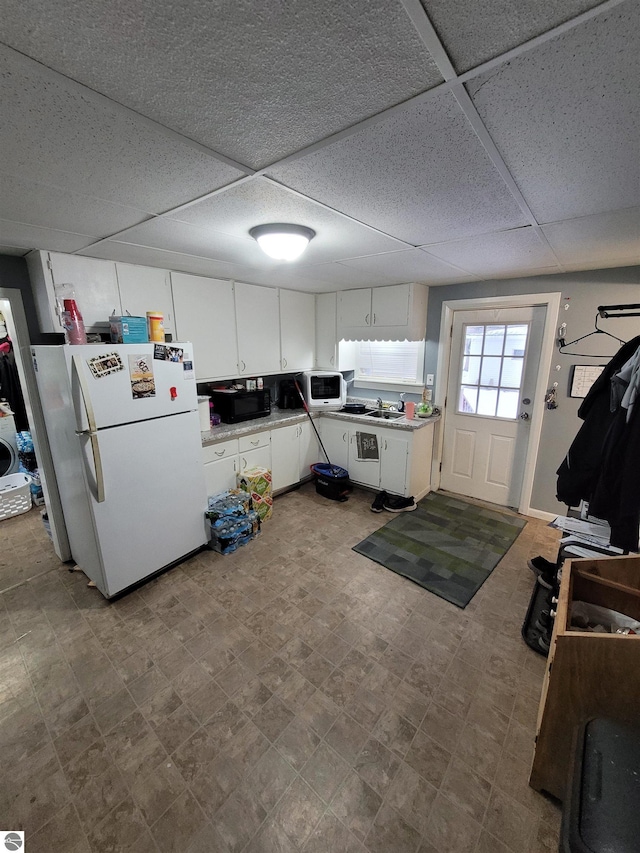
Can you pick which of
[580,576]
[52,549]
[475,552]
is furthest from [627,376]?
[52,549]

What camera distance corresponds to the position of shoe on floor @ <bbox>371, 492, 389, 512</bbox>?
3448 mm

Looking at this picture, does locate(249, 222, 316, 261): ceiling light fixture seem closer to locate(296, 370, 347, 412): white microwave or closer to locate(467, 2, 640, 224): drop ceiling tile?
locate(467, 2, 640, 224): drop ceiling tile

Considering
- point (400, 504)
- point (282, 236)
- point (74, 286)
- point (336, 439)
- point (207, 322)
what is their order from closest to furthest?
point (282, 236), point (74, 286), point (207, 322), point (400, 504), point (336, 439)

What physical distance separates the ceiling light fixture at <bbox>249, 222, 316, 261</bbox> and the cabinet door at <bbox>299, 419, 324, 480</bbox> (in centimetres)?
223

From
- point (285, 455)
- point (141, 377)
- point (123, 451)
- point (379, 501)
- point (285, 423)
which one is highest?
point (141, 377)

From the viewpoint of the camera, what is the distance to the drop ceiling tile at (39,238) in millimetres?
1732

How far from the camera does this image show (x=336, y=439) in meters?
3.95

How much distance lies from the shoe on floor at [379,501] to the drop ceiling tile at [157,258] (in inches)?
99.1

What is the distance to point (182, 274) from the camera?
288cm

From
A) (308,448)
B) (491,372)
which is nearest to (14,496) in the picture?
(308,448)

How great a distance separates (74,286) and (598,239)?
128 inches

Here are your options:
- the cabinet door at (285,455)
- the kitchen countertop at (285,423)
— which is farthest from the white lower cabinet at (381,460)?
the cabinet door at (285,455)

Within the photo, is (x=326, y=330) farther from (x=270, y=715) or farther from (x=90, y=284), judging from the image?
(x=270, y=715)

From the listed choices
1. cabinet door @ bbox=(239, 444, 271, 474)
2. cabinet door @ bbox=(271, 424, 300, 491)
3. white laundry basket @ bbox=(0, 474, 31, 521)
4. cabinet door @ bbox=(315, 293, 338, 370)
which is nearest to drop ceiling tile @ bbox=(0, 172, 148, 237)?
cabinet door @ bbox=(239, 444, 271, 474)
